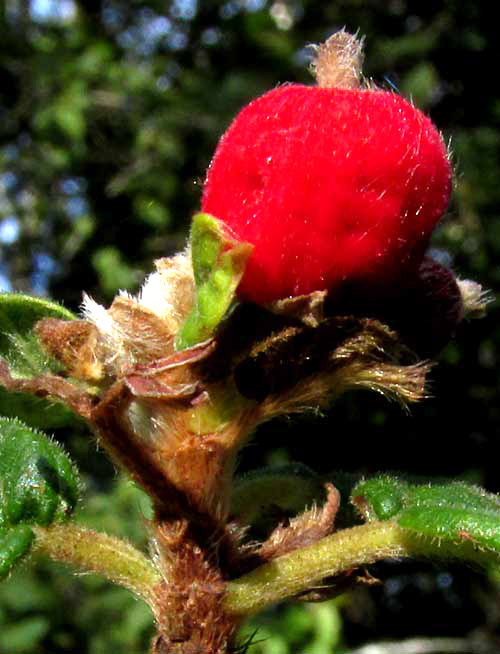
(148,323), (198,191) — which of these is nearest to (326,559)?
(148,323)

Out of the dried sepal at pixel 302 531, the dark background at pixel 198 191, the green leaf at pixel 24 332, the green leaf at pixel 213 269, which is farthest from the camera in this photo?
the dark background at pixel 198 191

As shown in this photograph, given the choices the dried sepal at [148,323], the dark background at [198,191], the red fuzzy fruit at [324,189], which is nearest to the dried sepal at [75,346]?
the dried sepal at [148,323]

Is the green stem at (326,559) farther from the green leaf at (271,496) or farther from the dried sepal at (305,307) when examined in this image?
the dried sepal at (305,307)

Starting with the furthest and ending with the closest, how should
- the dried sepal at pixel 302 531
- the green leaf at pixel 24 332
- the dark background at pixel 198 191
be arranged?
1. the dark background at pixel 198 191
2. the green leaf at pixel 24 332
3. the dried sepal at pixel 302 531

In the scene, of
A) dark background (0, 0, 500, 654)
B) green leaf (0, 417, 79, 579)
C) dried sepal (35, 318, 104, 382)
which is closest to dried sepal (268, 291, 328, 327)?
dried sepal (35, 318, 104, 382)

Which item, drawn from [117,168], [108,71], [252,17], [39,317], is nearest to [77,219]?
[117,168]

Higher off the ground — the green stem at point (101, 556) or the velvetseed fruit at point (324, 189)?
the velvetseed fruit at point (324, 189)

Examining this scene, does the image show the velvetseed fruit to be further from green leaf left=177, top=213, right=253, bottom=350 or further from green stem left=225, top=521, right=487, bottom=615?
green stem left=225, top=521, right=487, bottom=615
